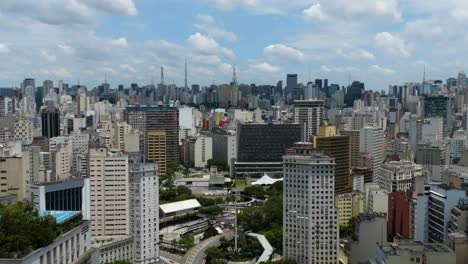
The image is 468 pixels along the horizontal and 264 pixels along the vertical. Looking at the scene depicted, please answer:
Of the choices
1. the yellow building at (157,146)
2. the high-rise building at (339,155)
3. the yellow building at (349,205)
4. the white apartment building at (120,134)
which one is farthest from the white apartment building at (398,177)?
the white apartment building at (120,134)

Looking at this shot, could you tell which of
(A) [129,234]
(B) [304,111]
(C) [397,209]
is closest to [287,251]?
(C) [397,209]

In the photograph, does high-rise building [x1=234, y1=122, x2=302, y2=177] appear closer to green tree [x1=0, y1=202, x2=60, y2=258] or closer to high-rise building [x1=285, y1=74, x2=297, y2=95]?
green tree [x1=0, y1=202, x2=60, y2=258]

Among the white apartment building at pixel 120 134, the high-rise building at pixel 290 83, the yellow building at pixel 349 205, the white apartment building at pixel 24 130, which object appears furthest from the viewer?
the high-rise building at pixel 290 83

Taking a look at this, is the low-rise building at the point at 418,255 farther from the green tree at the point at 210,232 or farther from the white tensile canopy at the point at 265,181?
the white tensile canopy at the point at 265,181

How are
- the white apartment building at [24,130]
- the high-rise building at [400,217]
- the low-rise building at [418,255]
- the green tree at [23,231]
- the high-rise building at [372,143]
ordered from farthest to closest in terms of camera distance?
1. the white apartment building at [24,130]
2. the high-rise building at [372,143]
3. the high-rise building at [400,217]
4. the low-rise building at [418,255]
5. the green tree at [23,231]

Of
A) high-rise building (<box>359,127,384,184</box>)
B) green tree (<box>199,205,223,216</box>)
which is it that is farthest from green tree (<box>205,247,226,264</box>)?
high-rise building (<box>359,127,384,184</box>)

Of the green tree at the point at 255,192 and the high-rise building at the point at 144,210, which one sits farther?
the green tree at the point at 255,192

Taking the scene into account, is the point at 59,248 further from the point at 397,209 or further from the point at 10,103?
the point at 10,103
